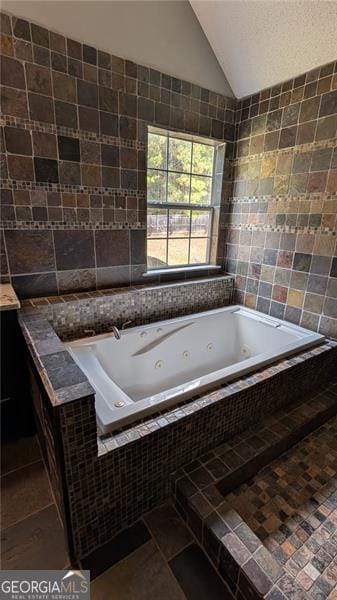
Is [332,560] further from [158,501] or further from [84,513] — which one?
[84,513]

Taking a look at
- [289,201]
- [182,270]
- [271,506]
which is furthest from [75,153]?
[271,506]

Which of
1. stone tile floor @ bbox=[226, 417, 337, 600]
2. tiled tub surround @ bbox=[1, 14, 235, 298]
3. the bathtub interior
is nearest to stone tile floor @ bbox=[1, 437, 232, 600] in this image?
stone tile floor @ bbox=[226, 417, 337, 600]

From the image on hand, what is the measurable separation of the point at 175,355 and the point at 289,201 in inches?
62.6

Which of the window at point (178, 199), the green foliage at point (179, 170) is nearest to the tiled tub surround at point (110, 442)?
the window at point (178, 199)

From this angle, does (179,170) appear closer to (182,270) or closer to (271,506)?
(182,270)

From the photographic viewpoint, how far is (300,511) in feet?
4.19

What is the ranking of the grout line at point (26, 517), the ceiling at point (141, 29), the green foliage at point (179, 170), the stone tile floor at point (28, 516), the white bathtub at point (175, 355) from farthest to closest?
the green foliage at point (179, 170), the ceiling at point (141, 29), the white bathtub at point (175, 355), the grout line at point (26, 517), the stone tile floor at point (28, 516)

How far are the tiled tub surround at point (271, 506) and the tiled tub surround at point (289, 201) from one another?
0.97 meters

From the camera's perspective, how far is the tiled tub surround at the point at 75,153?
1641mm

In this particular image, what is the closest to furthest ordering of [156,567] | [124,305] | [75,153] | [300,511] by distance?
[156,567] < [300,511] < [75,153] < [124,305]

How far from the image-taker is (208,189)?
107 inches

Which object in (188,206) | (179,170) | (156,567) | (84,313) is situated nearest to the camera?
(156,567)

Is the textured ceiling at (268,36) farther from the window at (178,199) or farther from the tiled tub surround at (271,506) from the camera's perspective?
the tiled tub surround at (271,506)

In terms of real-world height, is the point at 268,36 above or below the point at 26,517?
above
